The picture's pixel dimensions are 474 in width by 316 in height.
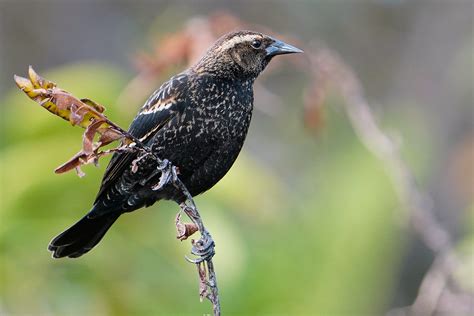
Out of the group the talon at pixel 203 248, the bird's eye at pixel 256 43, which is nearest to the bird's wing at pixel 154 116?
the bird's eye at pixel 256 43

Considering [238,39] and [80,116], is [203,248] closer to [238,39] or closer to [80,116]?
[80,116]

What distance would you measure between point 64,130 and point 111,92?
14.7 inches

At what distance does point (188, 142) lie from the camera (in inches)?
147

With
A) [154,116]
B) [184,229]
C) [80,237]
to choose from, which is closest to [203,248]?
[184,229]

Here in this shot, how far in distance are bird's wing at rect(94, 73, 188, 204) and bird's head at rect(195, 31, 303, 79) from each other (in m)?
0.16

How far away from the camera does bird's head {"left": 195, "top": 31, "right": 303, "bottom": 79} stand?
13.2 ft

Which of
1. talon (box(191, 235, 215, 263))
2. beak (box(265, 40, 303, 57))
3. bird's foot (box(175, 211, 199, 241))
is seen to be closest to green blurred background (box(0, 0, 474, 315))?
beak (box(265, 40, 303, 57))

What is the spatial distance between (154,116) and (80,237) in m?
0.65

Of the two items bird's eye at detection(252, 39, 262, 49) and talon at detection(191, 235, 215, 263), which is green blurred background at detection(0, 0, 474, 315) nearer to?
bird's eye at detection(252, 39, 262, 49)

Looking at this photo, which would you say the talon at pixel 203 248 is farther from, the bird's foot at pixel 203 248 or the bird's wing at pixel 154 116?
the bird's wing at pixel 154 116

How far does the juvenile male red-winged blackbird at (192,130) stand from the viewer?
148 inches

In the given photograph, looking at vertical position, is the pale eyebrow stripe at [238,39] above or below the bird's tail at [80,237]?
above

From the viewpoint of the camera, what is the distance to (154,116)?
3.85m

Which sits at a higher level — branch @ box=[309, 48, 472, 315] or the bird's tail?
branch @ box=[309, 48, 472, 315]
